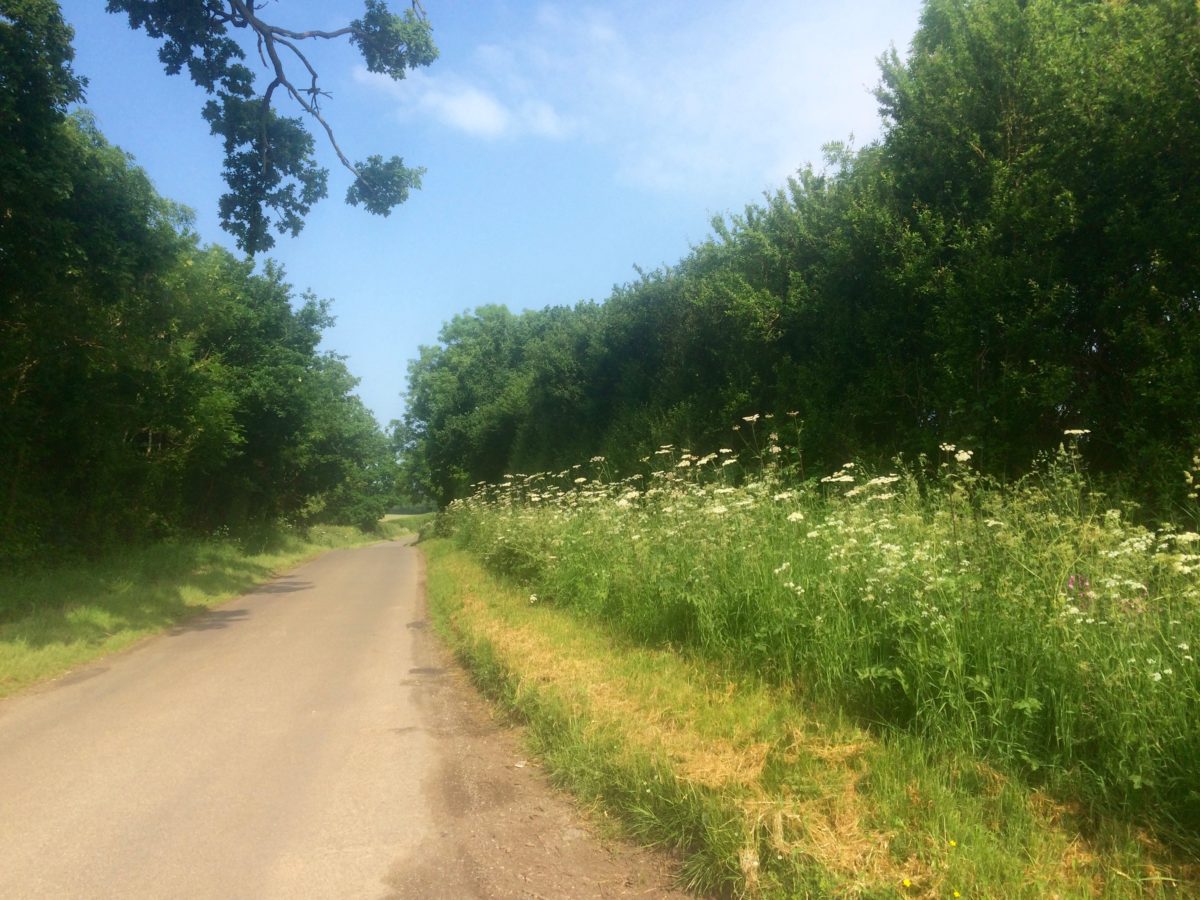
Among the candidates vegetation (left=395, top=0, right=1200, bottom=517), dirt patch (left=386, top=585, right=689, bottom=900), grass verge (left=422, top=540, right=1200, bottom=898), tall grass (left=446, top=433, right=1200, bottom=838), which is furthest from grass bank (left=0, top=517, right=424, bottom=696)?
vegetation (left=395, top=0, right=1200, bottom=517)

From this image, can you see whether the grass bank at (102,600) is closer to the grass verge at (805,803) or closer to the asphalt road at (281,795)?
the asphalt road at (281,795)

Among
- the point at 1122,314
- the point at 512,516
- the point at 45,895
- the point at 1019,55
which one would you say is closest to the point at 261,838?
the point at 45,895

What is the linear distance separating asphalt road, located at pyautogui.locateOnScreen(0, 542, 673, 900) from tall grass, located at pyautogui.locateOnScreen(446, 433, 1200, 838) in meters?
1.82

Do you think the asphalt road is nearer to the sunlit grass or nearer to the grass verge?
the grass verge

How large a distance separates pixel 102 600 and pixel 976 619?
42.1ft

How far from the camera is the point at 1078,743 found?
3.85 meters

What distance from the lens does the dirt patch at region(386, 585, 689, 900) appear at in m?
3.77

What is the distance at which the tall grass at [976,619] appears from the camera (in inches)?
145

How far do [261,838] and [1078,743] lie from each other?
14.0 ft

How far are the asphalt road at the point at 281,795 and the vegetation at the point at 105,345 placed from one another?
6.16 metres

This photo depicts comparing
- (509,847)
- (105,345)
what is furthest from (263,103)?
(509,847)

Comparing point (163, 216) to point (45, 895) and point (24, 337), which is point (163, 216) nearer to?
point (24, 337)

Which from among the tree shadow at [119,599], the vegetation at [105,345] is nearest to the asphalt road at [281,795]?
the tree shadow at [119,599]

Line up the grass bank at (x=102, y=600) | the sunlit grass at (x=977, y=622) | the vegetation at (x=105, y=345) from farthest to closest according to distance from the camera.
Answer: the vegetation at (x=105, y=345)
the grass bank at (x=102, y=600)
the sunlit grass at (x=977, y=622)
